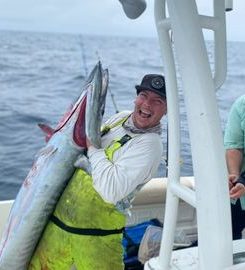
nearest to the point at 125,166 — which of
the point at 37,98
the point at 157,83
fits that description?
the point at 157,83

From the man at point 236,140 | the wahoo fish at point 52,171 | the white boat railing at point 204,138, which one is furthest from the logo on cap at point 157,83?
the white boat railing at point 204,138

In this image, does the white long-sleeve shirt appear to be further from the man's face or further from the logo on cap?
the logo on cap

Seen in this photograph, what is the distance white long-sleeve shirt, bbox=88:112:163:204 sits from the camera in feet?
6.33

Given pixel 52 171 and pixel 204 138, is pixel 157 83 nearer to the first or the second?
pixel 52 171

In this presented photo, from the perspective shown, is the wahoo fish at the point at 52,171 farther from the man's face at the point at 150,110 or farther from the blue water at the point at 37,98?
the blue water at the point at 37,98

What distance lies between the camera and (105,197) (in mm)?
1963

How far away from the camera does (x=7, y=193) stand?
547 cm

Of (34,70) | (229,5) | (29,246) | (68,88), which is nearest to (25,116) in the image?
(68,88)

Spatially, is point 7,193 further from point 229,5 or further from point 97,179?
point 229,5

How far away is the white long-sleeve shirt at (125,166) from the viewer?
193 cm

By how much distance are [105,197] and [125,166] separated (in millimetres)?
163

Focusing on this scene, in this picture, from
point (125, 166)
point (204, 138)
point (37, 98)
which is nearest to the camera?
point (204, 138)

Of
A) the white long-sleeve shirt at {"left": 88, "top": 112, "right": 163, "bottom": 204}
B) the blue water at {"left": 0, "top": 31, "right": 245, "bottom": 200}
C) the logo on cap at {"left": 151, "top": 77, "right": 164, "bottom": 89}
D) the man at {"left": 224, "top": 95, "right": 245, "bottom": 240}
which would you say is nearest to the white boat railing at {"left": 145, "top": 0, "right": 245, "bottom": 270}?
the white long-sleeve shirt at {"left": 88, "top": 112, "right": 163, "bottom": 204}

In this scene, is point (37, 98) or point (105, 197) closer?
point (105, 197)
